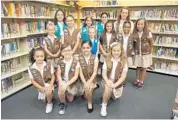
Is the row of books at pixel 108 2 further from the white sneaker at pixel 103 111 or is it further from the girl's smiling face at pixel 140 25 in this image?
the white sneaker at pixel 103 111

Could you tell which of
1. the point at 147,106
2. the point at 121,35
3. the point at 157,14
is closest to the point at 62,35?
the point at 121,35

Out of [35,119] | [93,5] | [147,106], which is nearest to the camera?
[35,119]

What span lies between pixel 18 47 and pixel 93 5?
2279 millimetres

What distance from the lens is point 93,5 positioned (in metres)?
4.49

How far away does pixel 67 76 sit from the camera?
2.36m

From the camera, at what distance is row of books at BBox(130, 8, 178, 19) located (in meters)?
3.66

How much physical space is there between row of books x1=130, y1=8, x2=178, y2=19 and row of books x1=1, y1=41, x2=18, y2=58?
8.66 ft

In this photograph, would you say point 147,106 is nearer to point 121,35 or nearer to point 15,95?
point 121,35

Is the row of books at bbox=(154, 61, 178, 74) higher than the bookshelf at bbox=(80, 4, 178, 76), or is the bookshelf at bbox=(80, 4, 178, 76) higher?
the bookshelf at bbox=(80, 4, 178, 76)

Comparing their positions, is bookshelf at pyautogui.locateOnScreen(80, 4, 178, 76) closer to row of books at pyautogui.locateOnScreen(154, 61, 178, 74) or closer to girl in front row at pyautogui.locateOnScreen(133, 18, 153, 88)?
row of books at pyautogui.locateOnScreen(154, 61, 178, 74)

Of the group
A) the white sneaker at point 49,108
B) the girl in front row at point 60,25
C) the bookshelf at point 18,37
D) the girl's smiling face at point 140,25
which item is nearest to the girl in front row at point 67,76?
the white sneaker at point 49,108

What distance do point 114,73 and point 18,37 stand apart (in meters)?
1.66

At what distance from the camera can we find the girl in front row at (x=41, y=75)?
2.28m

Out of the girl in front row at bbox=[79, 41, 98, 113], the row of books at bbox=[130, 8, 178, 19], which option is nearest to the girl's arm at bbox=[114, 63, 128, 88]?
the girl in front row at bbox=[79, 41, 98, 113]
